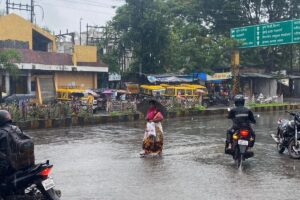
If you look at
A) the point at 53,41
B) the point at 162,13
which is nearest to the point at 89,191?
the point at 162,13

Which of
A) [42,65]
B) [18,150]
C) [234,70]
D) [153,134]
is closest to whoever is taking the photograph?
[18,150]

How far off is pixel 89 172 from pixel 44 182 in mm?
3602

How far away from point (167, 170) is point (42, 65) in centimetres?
2146

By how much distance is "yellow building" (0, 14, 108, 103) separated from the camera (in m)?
29.2

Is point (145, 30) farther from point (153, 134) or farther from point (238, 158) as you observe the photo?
point (238, 158)

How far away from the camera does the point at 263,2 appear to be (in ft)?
146

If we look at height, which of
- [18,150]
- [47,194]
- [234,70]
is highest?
[234,70]

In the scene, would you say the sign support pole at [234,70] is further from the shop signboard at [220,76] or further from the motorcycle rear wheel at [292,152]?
the motorcycle rear wheel at [292,152]

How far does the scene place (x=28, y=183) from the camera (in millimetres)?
5492

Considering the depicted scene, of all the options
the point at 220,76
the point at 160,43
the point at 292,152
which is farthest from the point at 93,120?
the point at 220,76

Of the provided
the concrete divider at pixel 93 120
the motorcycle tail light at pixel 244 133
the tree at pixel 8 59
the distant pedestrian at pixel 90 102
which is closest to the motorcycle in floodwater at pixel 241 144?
the motorcycle tail light at pixel 244 133

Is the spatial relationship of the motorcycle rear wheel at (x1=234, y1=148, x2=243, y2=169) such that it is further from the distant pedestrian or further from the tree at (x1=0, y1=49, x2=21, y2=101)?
the tree at (x1=0, y1=49, x2=21, y2=101)

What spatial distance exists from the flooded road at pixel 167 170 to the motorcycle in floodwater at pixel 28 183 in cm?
140

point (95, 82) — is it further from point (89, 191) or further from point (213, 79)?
point (89, 191)
